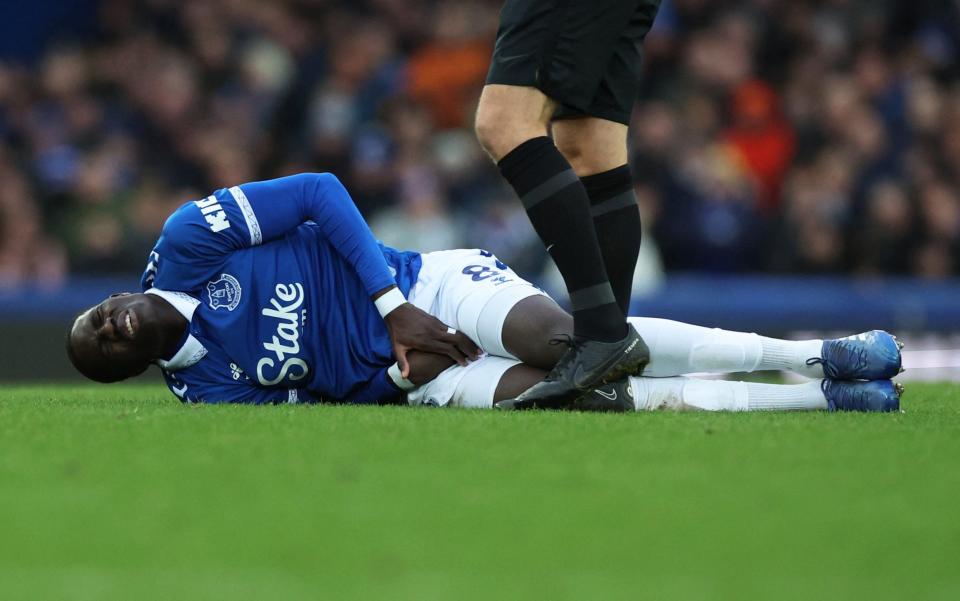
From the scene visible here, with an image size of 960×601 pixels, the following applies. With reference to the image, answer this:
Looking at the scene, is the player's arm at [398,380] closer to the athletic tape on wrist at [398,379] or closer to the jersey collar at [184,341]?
the athletic tape on wrist at [398,379]

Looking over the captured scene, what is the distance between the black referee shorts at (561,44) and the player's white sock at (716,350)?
658 mm

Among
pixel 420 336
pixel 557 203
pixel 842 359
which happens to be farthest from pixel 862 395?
pixel 420 336

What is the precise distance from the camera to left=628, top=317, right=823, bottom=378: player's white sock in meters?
3.69

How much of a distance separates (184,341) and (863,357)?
1.87 meters

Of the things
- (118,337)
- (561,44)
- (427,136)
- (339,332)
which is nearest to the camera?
(561,44)

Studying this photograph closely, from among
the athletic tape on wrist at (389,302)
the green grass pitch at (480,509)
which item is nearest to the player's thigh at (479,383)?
the athletic tape on wrist at (389,302)

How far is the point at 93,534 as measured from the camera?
2.07 metres

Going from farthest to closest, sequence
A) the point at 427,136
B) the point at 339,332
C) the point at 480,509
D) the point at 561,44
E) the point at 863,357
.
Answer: the point at 427,136 → the point at 339,332 → the point at 863,357 → the point at 561,44 → the point at 480,509

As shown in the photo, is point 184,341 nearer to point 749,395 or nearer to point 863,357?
point 749,395

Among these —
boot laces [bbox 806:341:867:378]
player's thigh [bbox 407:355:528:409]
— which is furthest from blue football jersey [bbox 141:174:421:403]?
boot laces [bbox 806:341:867:378]

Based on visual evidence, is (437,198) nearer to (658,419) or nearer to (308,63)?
(308,63)

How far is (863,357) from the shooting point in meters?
3.59

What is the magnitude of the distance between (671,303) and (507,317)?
359cm

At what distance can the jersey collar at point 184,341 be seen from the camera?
12.8ft
